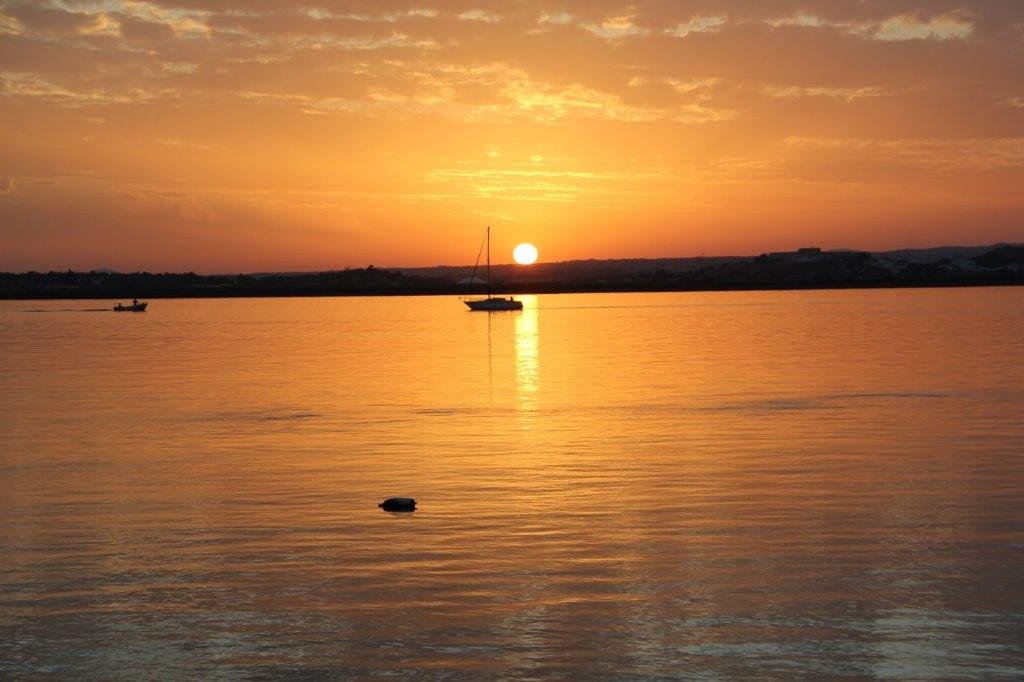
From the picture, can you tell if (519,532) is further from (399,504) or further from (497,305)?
(497,305)

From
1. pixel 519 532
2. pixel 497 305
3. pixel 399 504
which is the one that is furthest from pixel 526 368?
pixel 497 305

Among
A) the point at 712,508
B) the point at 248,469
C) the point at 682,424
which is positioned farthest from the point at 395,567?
the point at 682,424

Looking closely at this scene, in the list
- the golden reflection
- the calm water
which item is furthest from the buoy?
the golden reflection

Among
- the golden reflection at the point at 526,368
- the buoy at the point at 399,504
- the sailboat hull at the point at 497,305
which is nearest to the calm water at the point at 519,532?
the buoy at the point at 399,504

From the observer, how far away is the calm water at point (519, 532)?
45.7 ft

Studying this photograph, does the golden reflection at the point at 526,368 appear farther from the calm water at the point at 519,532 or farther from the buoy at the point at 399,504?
the buoy at the point at 399,504

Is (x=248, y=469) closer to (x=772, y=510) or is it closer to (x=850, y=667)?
(x=772, y=510)

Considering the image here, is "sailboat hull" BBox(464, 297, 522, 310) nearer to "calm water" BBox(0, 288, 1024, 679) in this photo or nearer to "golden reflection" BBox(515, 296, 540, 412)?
"golden reflection" BBox(515, 296, 540, 412)

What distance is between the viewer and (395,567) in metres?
17.9

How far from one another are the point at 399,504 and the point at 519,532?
8.98ft

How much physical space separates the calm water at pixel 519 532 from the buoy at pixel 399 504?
0.90ft

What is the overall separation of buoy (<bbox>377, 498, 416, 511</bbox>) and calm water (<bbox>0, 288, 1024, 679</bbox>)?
0.90ft

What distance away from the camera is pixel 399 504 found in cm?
2203

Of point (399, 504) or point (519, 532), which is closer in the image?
point (519, 532)
